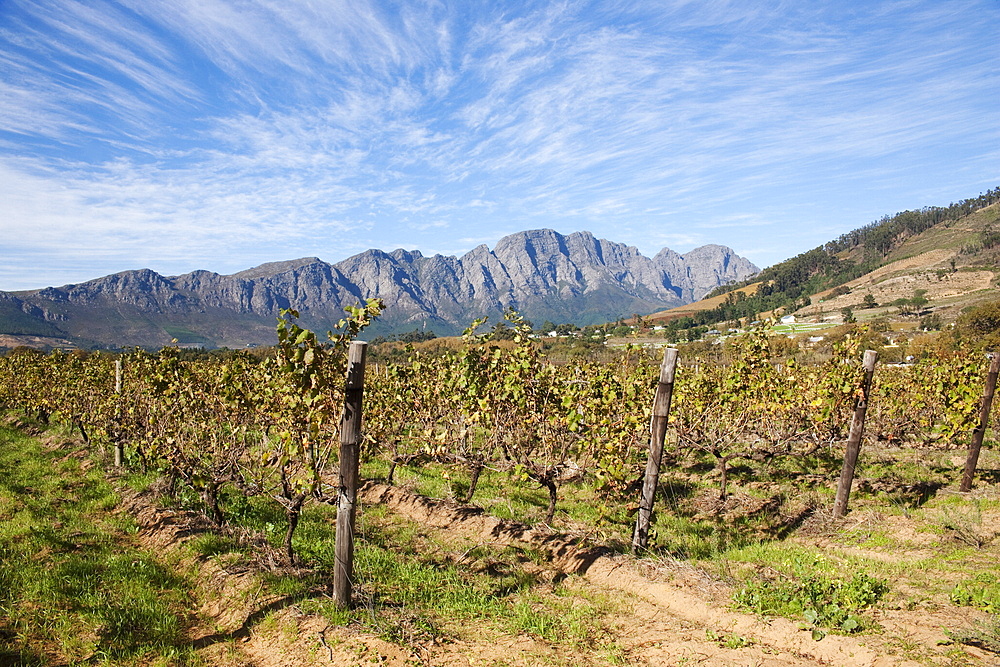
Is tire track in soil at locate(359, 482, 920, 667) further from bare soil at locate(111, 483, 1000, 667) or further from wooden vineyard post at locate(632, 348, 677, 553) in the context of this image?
wooden vineyard post at locate(632, 348, 677, 553)

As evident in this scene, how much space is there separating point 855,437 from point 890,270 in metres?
175

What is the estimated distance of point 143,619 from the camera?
5137mm

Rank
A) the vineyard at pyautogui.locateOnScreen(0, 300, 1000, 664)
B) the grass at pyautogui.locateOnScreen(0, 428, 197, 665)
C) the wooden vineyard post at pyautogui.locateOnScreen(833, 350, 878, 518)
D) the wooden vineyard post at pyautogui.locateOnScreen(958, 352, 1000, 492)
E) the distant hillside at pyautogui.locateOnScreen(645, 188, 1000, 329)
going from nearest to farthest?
the grass at pyautogui.locateOnScreen(0, 428, 197, 665) < the vineyard at pyautogui.locateOnScreen(0, 300, 1000, 664) < the wooden vineyard post at pyautogui.locateOnScreen(833, 350, 878, 518) < the wooden vineyard post at pyautogui.locateOnScreen(958, 352, 1000, 492) < the distant hillside at pyautogui.locateOnScreen(645, 188, 1000, 329)

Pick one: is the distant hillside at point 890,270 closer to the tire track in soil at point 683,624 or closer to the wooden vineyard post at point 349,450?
the tire track in soil at point 683,624

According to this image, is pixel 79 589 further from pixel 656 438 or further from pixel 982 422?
pixel 982 422

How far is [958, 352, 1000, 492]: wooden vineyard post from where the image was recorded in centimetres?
972

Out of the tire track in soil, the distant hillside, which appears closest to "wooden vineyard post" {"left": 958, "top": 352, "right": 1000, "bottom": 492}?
the tire track in soil

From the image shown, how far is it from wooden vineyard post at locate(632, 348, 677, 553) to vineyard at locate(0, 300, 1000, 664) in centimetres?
12

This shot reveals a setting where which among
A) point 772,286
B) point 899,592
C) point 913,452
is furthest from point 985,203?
point 899,592

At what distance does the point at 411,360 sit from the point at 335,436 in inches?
267

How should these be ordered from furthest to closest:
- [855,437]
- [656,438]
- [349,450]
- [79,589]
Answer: [855,437], [656,438], [79,589], [349,450]

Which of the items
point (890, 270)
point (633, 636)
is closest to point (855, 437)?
point (633, 636)

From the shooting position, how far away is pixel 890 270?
464ft

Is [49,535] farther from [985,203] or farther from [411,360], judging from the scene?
[985,203]
